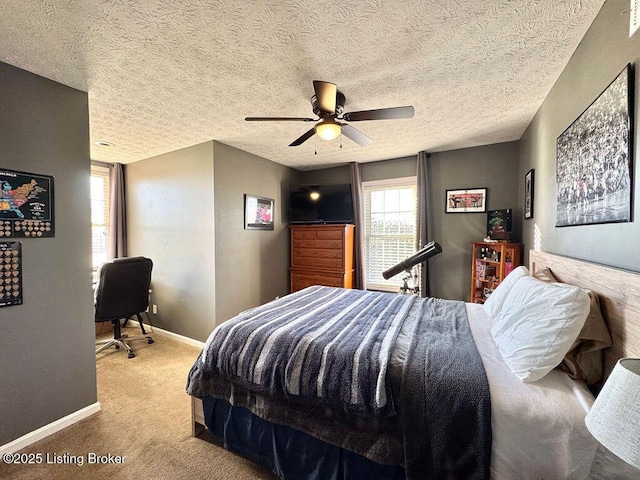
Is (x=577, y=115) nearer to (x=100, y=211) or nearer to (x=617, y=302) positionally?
(x=617, y=302)

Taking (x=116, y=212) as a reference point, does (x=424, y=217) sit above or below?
below

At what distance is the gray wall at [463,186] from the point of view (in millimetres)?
3254

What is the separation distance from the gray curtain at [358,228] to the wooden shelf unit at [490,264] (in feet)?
4.92

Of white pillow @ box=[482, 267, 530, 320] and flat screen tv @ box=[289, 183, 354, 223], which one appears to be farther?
flat screen tv @ box=[289, 183, 354, 223]

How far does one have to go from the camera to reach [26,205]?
1.72 metres

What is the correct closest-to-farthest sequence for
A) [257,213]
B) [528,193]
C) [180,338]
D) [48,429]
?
1. [48,429]
2. [528,193]
3. [180,338]
4. [257,213]

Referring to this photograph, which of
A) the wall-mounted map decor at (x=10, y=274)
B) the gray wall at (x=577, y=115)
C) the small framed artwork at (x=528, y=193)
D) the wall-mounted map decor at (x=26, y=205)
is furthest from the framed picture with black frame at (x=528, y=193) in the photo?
the wall-mounted map decor at (x=10, y=274)

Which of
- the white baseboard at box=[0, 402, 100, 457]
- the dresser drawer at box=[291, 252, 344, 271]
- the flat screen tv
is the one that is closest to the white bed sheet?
the white baseboard at box=[0, 402, 100, 457]

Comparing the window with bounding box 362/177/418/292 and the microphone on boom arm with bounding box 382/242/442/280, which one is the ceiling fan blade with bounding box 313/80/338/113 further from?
the window with bounding box 362/177/418/292

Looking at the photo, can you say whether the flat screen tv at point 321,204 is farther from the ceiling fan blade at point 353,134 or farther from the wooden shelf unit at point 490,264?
the wooden shelf unit at point 490,264

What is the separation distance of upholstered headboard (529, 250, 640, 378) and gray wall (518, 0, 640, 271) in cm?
9

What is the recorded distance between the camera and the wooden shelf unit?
2838 millimetres

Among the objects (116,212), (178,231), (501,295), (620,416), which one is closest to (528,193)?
(501,295)

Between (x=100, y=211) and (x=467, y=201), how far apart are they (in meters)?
→ 5.32
